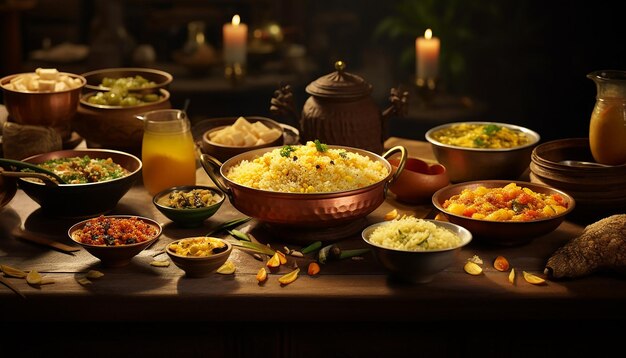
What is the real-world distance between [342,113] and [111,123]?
110 centimetres

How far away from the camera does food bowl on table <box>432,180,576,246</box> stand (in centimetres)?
314

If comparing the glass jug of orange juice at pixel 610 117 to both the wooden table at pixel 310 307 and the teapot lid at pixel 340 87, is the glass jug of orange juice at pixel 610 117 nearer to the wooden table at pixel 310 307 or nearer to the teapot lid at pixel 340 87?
the wooden table at pixel 310 307

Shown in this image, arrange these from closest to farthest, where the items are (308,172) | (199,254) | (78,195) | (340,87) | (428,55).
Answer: (199,254)
(308,172)
(78,195)
(340,87)
(428,55)

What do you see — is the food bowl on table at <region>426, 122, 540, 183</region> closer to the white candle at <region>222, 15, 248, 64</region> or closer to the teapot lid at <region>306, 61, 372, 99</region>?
the teapot lid at <region>306, 61, 372, 99</region>

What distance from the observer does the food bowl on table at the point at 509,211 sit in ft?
10.3

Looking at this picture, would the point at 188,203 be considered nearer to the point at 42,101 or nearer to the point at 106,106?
the point at 106,106

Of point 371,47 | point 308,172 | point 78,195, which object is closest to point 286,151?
point 308,172

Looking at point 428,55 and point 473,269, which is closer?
point 473,269

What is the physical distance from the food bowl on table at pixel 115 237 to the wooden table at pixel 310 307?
0.21 feet

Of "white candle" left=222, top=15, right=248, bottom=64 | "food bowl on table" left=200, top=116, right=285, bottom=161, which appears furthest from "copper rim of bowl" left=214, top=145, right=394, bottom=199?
"white candle" left=222, top=15, right=248, bottom=64

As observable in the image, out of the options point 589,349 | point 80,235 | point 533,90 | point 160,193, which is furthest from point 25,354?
point 533,90

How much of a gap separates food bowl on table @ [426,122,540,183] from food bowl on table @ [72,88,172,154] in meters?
1.37

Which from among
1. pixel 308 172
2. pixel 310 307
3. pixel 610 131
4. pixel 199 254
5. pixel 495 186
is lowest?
pixel 310 307

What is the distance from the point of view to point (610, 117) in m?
3.56
